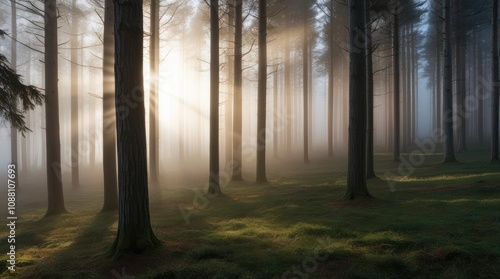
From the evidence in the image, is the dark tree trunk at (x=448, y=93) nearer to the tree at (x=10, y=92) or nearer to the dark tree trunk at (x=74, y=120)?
the tree at (x=10, y=92)

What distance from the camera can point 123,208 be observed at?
5.83m

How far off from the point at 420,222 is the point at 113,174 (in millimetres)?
8823

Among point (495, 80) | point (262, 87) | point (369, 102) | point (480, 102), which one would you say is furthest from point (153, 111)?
point (480, 102)

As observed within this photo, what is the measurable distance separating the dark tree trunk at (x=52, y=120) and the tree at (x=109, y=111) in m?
1.63

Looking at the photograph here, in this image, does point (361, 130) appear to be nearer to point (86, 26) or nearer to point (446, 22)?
point (446, 22)

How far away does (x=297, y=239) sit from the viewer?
630cm

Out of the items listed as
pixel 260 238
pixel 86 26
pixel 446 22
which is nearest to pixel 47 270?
pixel 260 238

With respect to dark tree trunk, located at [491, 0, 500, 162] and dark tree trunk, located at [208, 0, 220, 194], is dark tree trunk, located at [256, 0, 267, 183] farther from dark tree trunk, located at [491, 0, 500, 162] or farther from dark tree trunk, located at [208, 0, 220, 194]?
dark tree trunk, located at [491, 0, 500, 162]

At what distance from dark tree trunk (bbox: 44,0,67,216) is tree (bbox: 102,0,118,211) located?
1634 millimetres

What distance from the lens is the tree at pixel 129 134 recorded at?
5.74m

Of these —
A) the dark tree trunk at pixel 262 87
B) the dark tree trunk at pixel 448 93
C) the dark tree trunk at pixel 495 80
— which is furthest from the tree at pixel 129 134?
the dark tree trunk at pixel 495 80

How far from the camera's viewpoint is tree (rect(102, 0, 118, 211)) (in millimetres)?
10469

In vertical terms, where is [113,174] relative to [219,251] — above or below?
above

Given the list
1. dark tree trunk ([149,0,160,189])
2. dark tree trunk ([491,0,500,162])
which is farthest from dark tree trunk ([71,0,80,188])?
dark tree trunk ([491,0,500,162])
